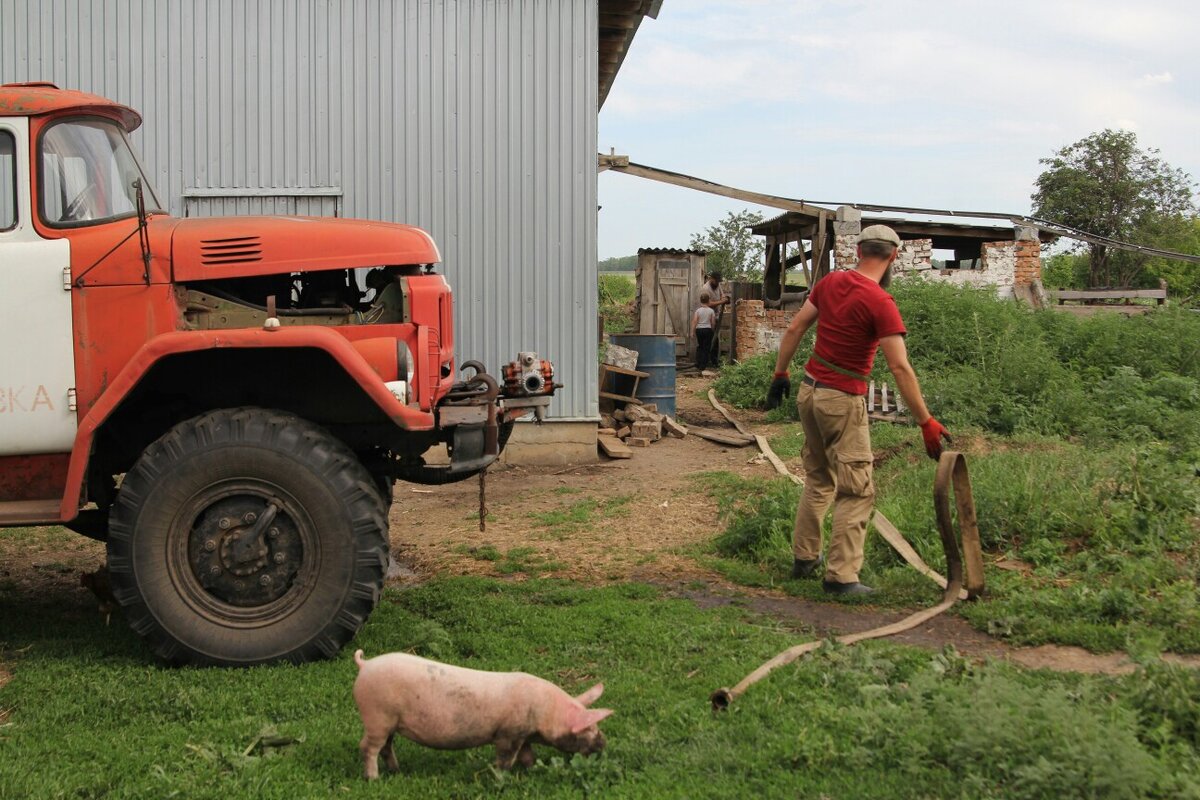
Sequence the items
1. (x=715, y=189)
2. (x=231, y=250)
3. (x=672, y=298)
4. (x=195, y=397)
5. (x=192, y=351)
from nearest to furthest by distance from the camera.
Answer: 1. (x=192, y=351)
2. (x=231, y=250)
3. (x=195, y=397)
4. (x=715, y=189)
5. (x=672, y=298)

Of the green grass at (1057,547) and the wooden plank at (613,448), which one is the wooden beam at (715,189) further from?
the green grass at (1057,547)

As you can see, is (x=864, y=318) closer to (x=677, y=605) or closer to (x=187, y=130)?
(x=677, y=605)

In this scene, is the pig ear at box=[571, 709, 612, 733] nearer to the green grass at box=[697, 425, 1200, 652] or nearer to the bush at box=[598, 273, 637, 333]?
the green grass at box=[697, 425, 1200, 652]

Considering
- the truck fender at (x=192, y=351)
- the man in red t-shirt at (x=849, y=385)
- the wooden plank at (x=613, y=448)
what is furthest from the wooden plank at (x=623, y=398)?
the truck fender at (x=192, y=351)

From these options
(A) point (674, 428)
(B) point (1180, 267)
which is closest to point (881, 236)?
(A) point (674, 428)

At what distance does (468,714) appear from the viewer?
11.3 feet

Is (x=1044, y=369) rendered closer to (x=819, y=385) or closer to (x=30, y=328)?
(x=819, y=385)

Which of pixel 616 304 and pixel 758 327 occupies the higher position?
pixel 616 304

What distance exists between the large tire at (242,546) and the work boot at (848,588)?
2445 millimetres

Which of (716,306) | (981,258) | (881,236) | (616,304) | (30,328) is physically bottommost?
(30,328)

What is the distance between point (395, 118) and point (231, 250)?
6.06 metres

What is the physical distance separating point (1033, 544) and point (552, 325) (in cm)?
576

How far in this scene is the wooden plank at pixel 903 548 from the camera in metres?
5.82

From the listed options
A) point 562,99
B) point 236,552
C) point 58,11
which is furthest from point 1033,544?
point 58,11
